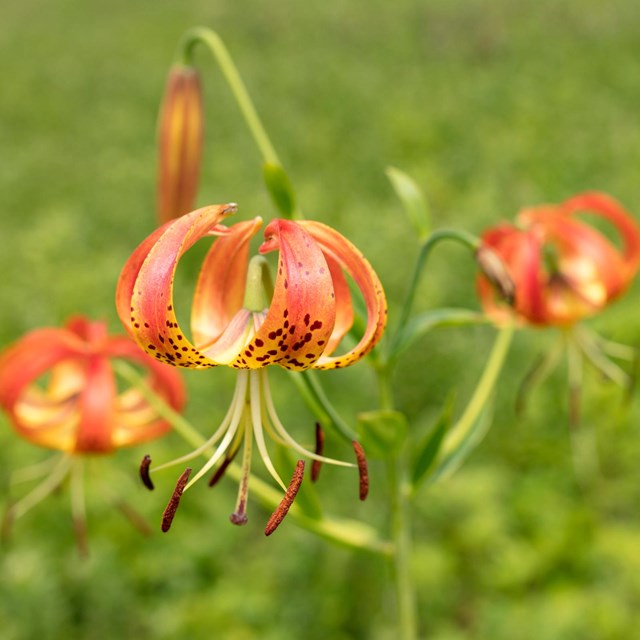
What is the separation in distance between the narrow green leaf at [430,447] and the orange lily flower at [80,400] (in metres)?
0.29

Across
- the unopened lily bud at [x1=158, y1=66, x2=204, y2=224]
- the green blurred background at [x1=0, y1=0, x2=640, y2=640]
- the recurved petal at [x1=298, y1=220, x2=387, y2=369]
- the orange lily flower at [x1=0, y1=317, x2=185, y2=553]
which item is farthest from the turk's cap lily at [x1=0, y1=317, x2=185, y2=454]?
the recurved petal at [x1=298, y1=220, x2=387, y2=369]

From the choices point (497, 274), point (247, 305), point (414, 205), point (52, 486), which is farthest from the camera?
point (52, 486)

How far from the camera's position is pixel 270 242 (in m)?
0.68

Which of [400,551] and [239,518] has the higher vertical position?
[239,518]

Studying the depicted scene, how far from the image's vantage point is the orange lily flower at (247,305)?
606mm

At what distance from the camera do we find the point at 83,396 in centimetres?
99

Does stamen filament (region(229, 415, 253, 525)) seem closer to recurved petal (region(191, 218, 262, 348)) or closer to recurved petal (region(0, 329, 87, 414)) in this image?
recurved petal (region(191, 218, 262, 348))

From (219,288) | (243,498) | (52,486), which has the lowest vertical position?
(52,486)

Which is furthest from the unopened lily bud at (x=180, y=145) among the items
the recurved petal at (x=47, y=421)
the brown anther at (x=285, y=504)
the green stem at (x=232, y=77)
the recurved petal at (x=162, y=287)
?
the brown anther at (x=285, y=504)

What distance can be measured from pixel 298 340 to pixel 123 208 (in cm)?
388

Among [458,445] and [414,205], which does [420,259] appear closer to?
[414,205]

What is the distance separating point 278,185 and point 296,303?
0.23 m

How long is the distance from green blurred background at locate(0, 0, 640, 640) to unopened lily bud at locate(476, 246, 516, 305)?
2.39 ft

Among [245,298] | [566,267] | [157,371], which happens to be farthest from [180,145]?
[566,267]
